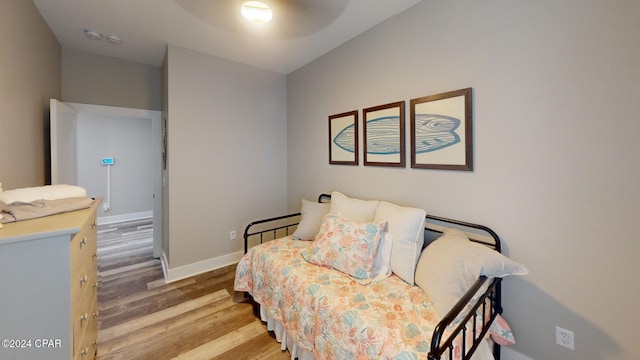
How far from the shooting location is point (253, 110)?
3.40m

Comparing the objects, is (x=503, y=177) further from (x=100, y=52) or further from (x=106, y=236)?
(x=106, y=236)

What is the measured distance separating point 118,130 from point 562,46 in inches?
277

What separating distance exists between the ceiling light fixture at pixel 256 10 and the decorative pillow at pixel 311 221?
173cm

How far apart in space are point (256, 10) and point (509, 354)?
2903 millimetres

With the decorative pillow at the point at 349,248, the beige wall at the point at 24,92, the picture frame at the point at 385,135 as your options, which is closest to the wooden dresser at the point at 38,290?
the beige wall at the point at 24,92

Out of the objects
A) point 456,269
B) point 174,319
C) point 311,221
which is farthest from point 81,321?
point 456,269

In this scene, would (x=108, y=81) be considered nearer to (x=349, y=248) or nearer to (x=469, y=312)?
(x=349, y=248)

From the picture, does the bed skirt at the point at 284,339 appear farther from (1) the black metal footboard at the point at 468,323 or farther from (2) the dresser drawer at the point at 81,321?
(2) the dresser drawer at the point at 81,321

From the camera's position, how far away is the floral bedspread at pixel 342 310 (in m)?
1.25

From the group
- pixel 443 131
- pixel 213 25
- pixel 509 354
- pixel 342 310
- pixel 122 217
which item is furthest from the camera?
pixel 122 217

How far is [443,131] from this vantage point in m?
1.93

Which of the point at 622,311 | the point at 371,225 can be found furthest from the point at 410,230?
the point at 622,311

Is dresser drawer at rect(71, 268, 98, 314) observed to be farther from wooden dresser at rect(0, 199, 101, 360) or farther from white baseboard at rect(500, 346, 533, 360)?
white baseboard at rect(500, 346, 533, 360)

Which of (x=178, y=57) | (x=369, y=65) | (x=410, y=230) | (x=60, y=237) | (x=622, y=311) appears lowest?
(x=622, y=311)
